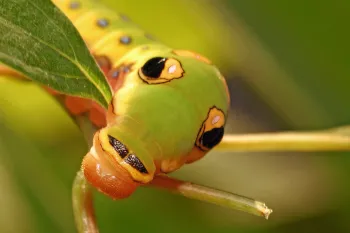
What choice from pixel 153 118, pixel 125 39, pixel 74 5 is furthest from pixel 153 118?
pixel 74 5

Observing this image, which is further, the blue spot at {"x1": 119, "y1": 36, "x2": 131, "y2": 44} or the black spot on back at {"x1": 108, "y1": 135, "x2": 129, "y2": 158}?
the blue spot at {"x1": 119, "y1": 36, "x2": 131, "y2": 44}

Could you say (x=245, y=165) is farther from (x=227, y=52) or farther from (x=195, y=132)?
(x=195, y=132)

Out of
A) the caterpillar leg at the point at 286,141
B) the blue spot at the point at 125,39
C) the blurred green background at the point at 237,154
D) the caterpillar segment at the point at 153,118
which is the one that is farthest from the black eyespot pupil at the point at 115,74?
the blurred green background at the point at 237,154

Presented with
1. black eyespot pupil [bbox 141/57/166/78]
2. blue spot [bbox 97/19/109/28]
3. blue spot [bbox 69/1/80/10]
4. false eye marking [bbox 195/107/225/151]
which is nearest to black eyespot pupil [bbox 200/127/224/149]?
false eye marking [bbox 195/107/225/151]

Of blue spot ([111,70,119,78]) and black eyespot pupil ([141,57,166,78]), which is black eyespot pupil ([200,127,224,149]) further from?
blue spot ([111,70,119,78])

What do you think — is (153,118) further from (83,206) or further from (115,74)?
(115,74)

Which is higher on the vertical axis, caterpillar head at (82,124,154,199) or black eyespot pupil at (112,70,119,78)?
caterpillar head at (82,124,154,199)

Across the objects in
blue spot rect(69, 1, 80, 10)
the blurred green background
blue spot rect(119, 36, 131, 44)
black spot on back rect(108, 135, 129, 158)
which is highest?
black spot on back rect(108, 135, 129, 158)

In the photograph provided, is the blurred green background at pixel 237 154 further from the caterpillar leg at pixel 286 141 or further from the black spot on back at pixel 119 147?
the black spot on back at pixel 119 147
